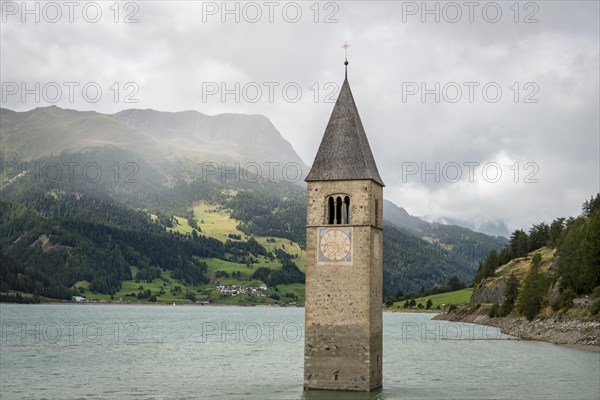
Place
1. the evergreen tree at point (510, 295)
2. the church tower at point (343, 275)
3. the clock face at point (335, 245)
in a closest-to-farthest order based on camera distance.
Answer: the church tower at point (343, 275), the clock face at point (335, 245), the evergreen tree at point (510, 295)

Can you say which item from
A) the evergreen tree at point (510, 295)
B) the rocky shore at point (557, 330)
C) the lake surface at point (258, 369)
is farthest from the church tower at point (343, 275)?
the evergreen tree at point (510, 295)

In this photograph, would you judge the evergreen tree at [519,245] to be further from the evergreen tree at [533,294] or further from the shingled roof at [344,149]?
the shingled roof at [344,149]

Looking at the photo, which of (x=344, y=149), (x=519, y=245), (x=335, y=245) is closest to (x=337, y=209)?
(x=335, y=245)

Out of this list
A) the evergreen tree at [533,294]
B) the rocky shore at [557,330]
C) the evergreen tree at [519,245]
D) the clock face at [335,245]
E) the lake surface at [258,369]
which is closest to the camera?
the clock face at [335,245]

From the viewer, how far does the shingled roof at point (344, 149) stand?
157 ft

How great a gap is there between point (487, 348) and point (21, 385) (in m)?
58.1

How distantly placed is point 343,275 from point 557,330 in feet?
204

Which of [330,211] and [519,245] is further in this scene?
[519,245]

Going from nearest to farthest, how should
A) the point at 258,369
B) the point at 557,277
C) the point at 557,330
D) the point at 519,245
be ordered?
1. the point at 258,369
2. the point at 557,330
3. the point at 557,277
4. the point at 519,245

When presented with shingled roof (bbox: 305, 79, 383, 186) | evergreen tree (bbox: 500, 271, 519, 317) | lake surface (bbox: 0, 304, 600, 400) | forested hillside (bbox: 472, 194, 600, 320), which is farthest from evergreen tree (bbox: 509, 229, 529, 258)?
shingled roof (bbox: 305, 79, 383, 186)

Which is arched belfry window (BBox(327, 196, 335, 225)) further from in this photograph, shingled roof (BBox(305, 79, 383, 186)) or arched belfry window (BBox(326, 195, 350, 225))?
shingled roof (BBox(305, 79, 383, 186))

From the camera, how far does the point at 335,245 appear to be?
4697cm

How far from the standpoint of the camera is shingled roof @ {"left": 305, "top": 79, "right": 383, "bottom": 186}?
47750 millimetres

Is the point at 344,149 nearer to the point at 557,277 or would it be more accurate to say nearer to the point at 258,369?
the point at 258,369
